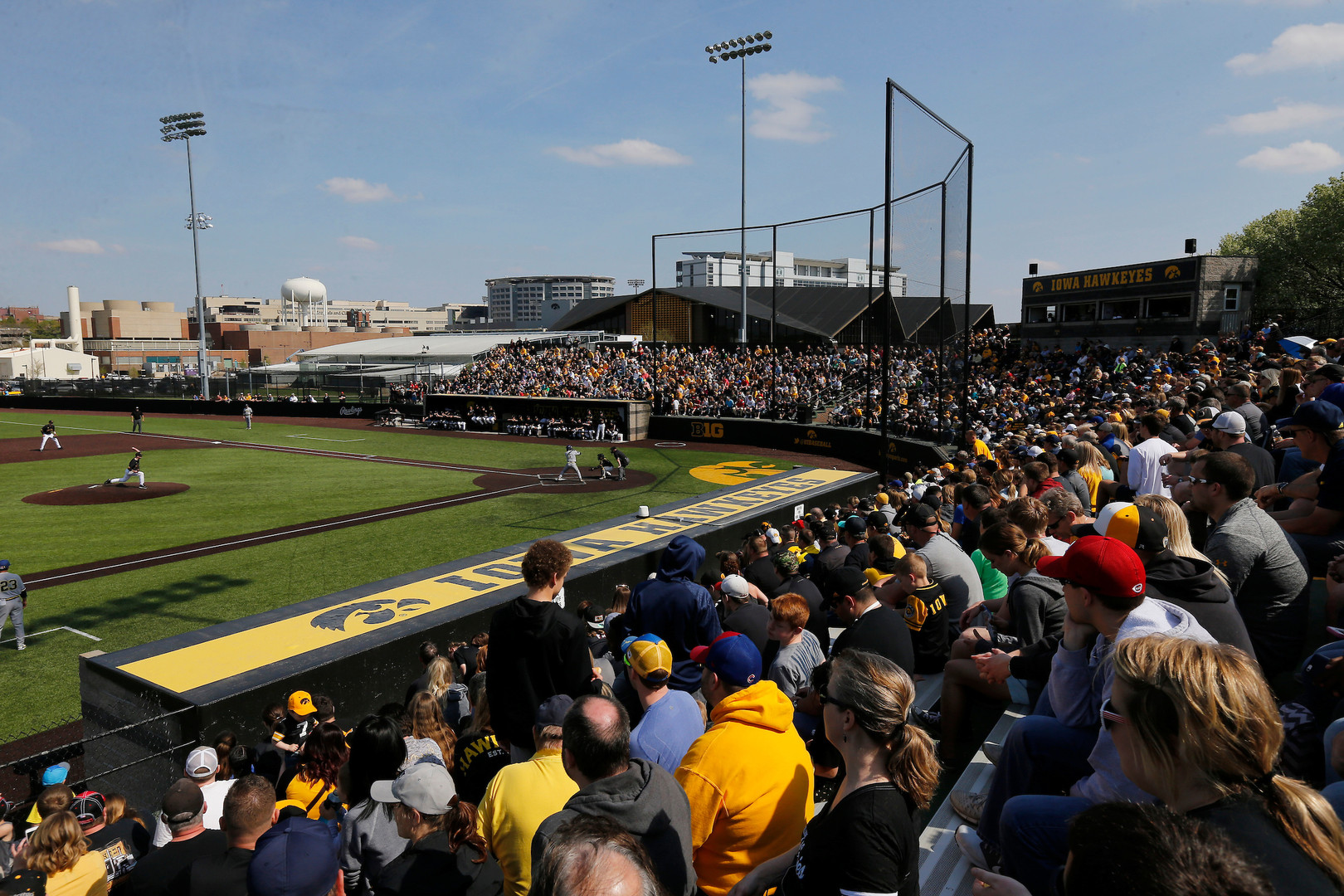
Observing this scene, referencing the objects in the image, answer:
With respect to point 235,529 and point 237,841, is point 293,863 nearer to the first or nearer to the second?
point 237,841

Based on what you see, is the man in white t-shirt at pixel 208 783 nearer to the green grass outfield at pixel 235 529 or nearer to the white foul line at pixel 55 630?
the green grass outfield at pixel 235 529

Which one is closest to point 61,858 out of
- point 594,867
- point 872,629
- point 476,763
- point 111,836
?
point 111,836

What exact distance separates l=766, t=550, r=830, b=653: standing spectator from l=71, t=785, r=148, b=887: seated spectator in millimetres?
4498

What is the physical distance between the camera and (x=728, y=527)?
13148 mm

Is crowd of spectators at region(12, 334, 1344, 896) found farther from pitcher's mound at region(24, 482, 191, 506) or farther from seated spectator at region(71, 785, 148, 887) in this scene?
pitcher's mound at region(24, 482, 191, 506)

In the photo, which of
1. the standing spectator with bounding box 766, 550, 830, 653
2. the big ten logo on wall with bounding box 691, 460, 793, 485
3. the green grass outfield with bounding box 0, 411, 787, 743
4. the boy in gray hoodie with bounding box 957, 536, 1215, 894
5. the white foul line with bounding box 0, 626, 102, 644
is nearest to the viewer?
the boy in gray hoodie with bounding box 957, 536, 1215, 894

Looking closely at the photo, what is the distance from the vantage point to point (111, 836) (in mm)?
4875

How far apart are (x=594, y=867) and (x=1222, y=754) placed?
60.8 inches

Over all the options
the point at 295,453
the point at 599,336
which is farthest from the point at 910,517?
the point at 599,336

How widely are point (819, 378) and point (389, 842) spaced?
31.2m

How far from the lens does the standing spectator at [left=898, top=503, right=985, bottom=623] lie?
18.9 ft

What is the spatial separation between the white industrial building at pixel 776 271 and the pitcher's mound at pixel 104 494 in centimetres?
2181

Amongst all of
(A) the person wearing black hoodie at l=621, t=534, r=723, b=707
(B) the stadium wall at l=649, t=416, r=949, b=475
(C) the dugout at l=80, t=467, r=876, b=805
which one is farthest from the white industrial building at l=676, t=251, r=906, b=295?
(A) the person wearing black hoodie at l=621, t=534, r=723, b=707

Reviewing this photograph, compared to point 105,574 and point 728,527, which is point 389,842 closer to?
point 728,527
